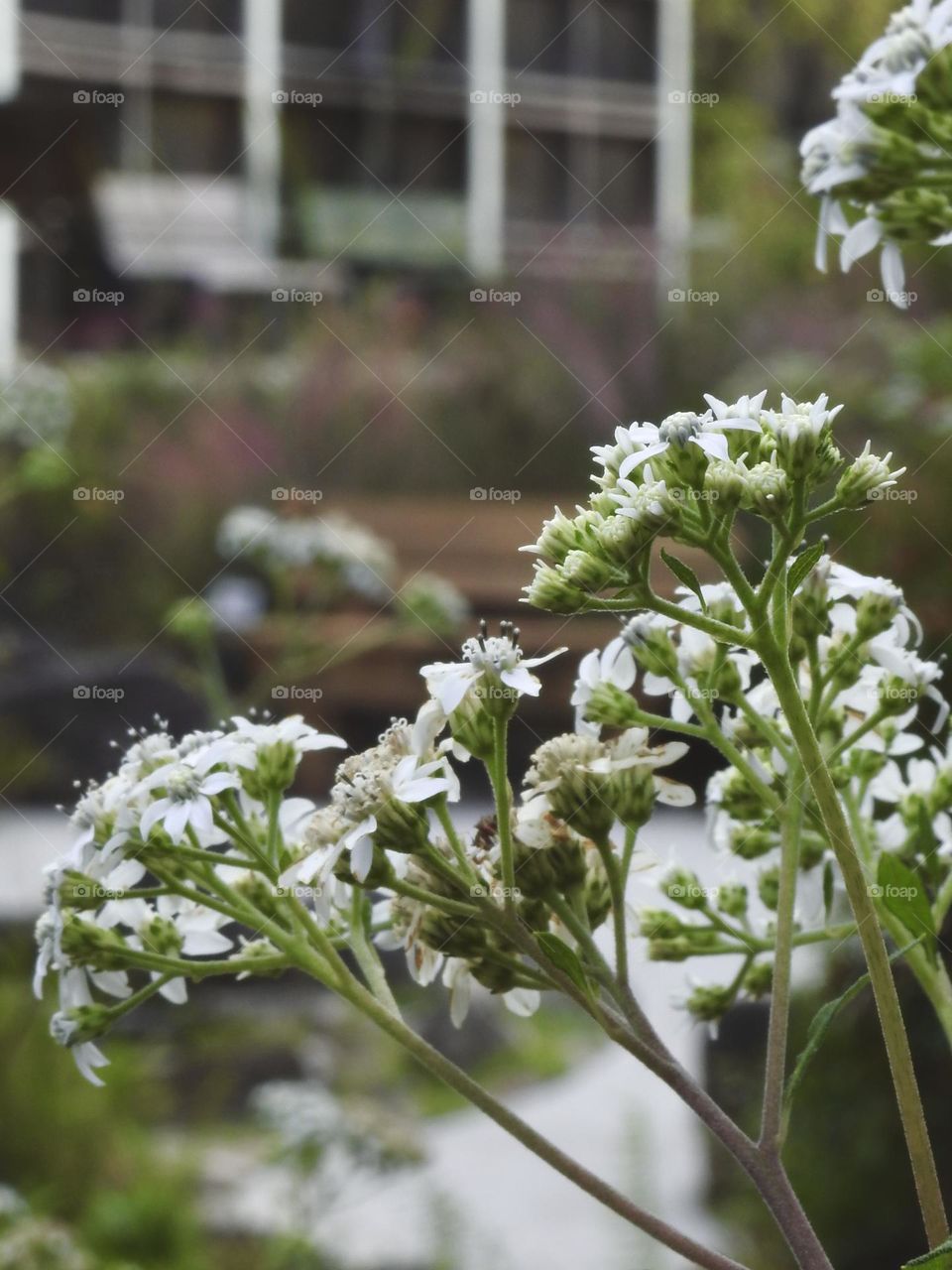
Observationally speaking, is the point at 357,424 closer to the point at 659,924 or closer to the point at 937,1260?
the point at 659,924

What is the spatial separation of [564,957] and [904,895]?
8 centimetres

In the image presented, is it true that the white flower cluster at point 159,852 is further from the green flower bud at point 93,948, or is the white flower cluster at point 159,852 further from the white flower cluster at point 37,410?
the white flower cluster at point 37,410

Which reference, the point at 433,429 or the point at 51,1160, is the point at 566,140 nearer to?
the point at 433,429

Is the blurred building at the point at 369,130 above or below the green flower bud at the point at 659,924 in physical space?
above

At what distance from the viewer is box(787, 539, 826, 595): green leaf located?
12.4 inches

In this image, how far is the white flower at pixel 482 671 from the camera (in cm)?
36

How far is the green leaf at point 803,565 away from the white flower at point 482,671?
2.2 inches

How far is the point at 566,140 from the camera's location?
5.16 metres

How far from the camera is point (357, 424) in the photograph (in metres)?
4.39

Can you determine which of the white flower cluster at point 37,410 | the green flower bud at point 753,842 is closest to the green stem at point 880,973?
the green flower bud at point 753,842

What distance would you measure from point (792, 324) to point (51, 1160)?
2787 millimetres

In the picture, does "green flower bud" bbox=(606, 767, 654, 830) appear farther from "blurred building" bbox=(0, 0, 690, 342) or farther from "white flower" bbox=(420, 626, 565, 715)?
"blurred building" bbox=(0, 0, 690, 342)

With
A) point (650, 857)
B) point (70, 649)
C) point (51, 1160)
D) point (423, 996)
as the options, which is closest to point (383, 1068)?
point (423, 996)

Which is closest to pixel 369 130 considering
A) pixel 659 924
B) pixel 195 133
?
pixel 195 133
